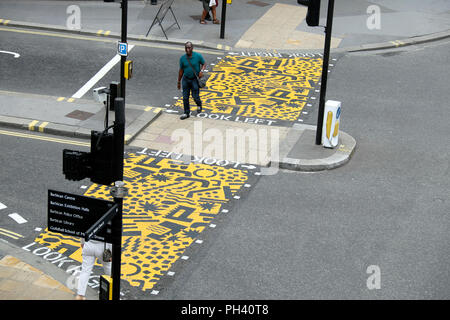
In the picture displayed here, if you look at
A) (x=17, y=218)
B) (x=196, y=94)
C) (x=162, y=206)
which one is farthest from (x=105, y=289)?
(x=196, y=94)

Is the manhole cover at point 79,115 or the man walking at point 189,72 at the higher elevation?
the man walking at point 189,72

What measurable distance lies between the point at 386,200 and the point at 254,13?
Result: 13415 mm

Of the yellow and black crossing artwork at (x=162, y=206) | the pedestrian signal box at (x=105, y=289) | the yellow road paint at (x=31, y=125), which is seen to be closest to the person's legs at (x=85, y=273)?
the pedestrian signal box at (x=105, y=289)

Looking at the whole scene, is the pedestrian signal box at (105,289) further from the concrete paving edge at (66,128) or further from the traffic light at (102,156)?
the concrete paving edge at (66,128)

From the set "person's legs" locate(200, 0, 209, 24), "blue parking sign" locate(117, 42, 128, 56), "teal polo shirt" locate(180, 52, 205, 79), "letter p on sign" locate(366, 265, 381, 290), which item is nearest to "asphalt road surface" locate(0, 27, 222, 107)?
"teal polo shirt" locate(180, 52, 205, 79)

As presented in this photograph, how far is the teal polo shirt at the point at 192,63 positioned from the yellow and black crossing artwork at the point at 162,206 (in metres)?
2.23

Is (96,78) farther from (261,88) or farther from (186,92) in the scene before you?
(261,88)

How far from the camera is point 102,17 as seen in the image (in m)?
25.1

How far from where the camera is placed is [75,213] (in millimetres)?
9883

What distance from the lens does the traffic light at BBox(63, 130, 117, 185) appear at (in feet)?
32.1

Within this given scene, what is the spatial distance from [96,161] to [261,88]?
1094 cm

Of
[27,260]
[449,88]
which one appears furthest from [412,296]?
[449,88]

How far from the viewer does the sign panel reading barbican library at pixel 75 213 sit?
973 centimetres
